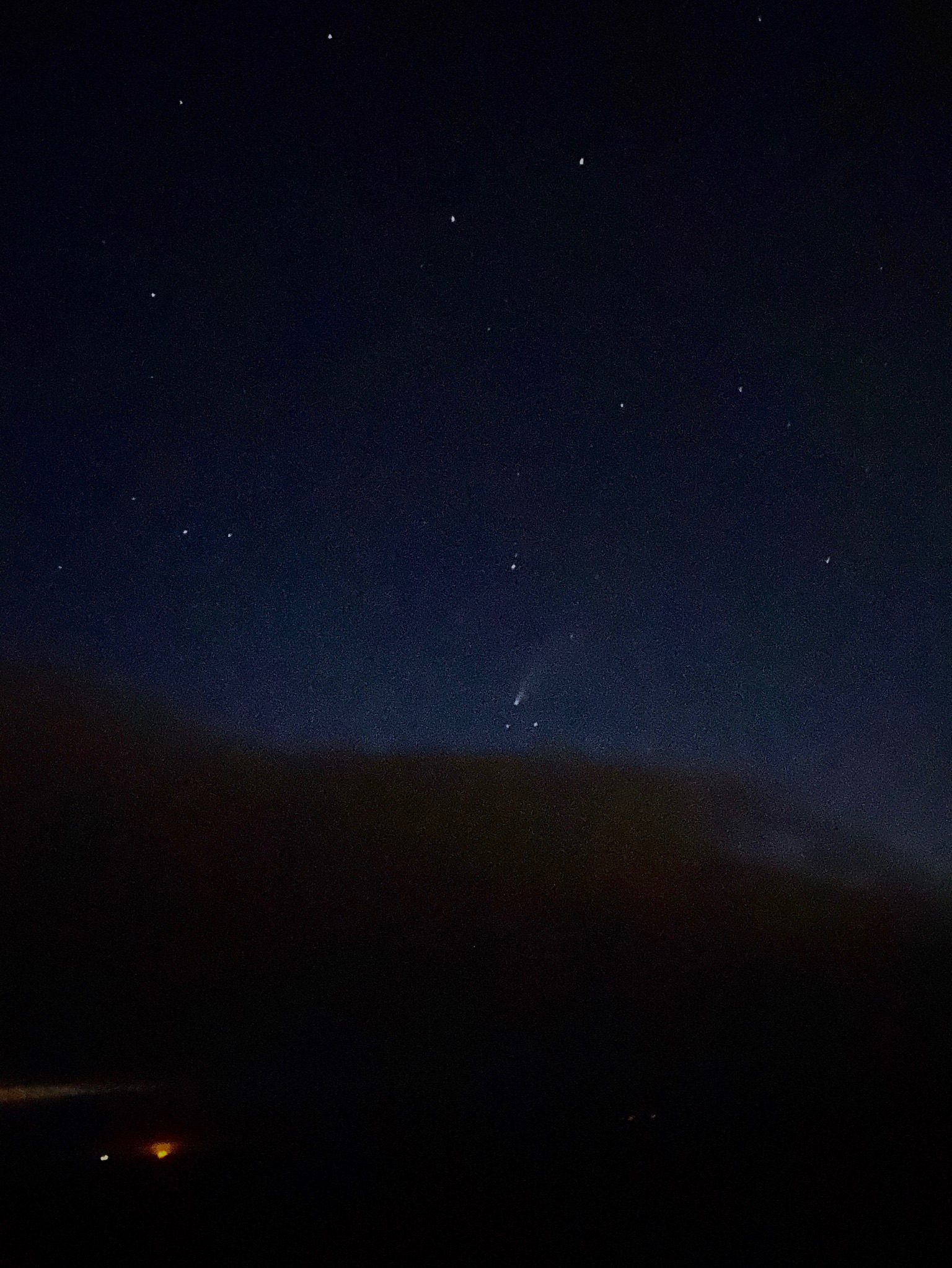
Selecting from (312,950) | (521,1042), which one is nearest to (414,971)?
(312,950)

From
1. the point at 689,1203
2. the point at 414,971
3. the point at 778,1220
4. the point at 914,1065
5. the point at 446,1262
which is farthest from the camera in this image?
the point at 414,971

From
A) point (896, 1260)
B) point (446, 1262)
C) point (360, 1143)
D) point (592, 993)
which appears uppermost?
point (592, 993)

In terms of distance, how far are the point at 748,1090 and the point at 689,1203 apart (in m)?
26.4

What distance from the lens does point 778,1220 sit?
45.8 ft

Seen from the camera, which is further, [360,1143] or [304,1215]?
[360,1143]

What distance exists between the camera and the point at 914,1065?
1906 inches

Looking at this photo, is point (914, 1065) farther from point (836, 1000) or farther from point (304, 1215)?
point (304, 1215)

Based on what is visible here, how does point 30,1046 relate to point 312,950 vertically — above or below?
below

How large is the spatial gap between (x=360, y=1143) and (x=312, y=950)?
1740 inches

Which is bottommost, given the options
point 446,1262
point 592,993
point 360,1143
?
point 446,1262

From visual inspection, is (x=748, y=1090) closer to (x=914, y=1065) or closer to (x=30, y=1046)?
(x=914, y=1065)

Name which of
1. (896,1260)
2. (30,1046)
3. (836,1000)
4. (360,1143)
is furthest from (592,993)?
(896,1260)

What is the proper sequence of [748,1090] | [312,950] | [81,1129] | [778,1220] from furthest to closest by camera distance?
[312,950] → [748,1090] → [81,1129] → [778,1220]

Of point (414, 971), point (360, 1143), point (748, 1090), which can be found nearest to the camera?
point (360, 1143)
